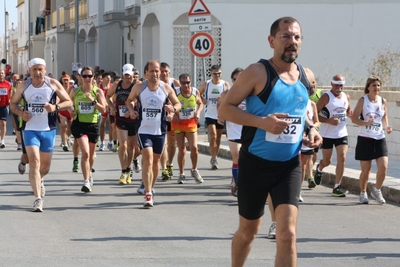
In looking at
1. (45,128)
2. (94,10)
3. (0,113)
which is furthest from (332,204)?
(94,10)

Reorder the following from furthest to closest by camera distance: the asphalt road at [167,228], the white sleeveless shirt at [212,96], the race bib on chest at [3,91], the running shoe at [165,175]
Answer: the race bib on chest at [3,91] → the white sleeveless shirt at [212,96] → the running shoe at [165,175] → the asphalt road at [167,228]

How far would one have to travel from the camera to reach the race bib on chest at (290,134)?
612cm

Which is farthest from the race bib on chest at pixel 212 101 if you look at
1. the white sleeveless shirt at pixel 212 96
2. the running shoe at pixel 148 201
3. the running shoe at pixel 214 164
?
the running shoe at pixel 148 201

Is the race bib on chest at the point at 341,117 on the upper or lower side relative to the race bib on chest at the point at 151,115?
lower

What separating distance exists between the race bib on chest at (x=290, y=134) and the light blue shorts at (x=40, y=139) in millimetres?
5735

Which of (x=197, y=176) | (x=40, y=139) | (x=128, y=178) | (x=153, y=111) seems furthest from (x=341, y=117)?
(x=40, y=139)

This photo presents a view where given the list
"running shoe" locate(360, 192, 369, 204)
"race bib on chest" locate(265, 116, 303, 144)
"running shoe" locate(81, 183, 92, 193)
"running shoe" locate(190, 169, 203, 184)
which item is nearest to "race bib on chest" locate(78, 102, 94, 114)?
"running shoe" locate(81, 183, 92, 193)

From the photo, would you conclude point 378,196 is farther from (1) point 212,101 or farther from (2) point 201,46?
(2) point 201,46

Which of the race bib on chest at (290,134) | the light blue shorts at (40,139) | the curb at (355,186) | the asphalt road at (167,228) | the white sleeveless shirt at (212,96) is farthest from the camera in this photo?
the white sleeveless shirt at (212,96)

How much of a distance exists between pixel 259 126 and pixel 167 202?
624 centimetres

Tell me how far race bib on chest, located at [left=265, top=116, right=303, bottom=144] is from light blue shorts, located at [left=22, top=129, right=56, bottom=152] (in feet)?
18.8

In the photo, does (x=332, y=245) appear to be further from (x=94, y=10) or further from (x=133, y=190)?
(x=94, y=10)

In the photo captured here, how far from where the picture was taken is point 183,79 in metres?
14.5

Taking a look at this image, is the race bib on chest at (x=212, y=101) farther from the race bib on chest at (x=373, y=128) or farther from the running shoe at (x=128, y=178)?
the race bib on chest at (x=373, y=128)
